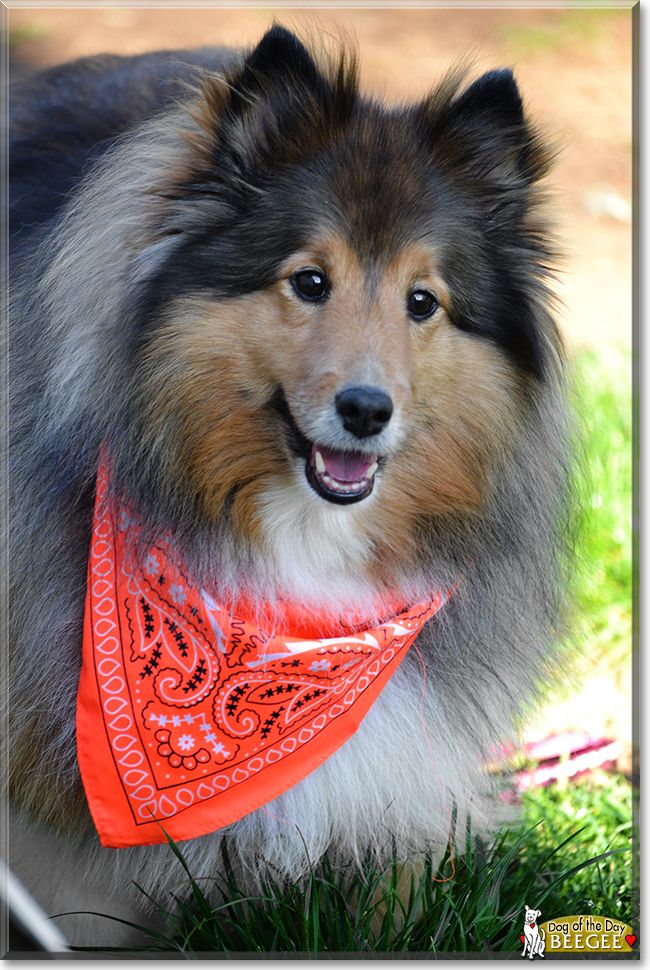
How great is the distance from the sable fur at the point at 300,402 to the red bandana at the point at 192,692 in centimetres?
9

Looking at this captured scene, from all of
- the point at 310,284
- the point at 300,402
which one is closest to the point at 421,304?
the point at 310,284

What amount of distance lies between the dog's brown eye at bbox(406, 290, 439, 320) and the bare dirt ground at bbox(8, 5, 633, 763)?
2.20 meters

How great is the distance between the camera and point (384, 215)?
1.89 m

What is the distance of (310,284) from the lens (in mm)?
1879

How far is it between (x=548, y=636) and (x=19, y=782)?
4.89ft

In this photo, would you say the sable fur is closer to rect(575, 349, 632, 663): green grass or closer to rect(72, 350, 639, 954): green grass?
rect(72, 350, 639, 954): green grass

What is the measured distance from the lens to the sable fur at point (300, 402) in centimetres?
190

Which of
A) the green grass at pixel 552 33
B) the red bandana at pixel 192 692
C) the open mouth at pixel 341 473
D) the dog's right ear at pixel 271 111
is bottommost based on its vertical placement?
the red bandana at pixel 192 692

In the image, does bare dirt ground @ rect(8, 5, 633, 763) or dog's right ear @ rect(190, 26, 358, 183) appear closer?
dog's right ear @ rect(190, 26, 358, 183)

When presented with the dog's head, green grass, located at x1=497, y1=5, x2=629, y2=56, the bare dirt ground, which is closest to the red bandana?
the dog's head

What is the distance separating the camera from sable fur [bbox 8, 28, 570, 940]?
190cm

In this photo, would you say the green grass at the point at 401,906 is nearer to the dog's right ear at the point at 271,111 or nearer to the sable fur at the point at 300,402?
the sable fur at the point at 300,402

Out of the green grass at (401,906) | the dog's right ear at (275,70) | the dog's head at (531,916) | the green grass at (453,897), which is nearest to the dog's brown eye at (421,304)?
the dog's right ear at (275,70)

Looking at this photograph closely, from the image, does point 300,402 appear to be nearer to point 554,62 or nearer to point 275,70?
point 275,70
